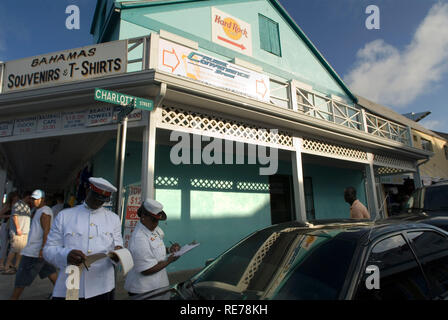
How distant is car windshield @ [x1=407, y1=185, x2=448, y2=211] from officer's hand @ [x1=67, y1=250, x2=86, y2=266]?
6704 millimetres

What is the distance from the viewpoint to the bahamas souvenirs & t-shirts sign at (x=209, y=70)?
4891 mm

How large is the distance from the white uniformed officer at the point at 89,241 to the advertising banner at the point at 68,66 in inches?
114

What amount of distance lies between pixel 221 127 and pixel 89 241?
351 cm

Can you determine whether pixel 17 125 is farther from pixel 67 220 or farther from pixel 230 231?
pixel 230 231

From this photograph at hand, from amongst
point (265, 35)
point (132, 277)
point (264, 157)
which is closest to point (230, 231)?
point (264, 157)

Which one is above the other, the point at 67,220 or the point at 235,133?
the point at 235,133

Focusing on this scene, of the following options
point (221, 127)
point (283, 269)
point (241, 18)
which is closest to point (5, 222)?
point (221, 127)

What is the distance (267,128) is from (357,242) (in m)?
4.18

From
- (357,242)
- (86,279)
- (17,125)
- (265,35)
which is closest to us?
(357,242)

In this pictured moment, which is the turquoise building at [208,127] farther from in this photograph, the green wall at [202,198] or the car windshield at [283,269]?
the car windshield at [283,269]

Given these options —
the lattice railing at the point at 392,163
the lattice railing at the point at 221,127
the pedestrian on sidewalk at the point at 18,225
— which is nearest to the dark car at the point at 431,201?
the lattice railing at the point at 392,163

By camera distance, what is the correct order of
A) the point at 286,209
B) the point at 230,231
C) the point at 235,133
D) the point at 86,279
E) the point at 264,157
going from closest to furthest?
the point at 86,279 < the point at 235,133 < the point at 230,231 < the point at 264,157 < the point at 286,209
